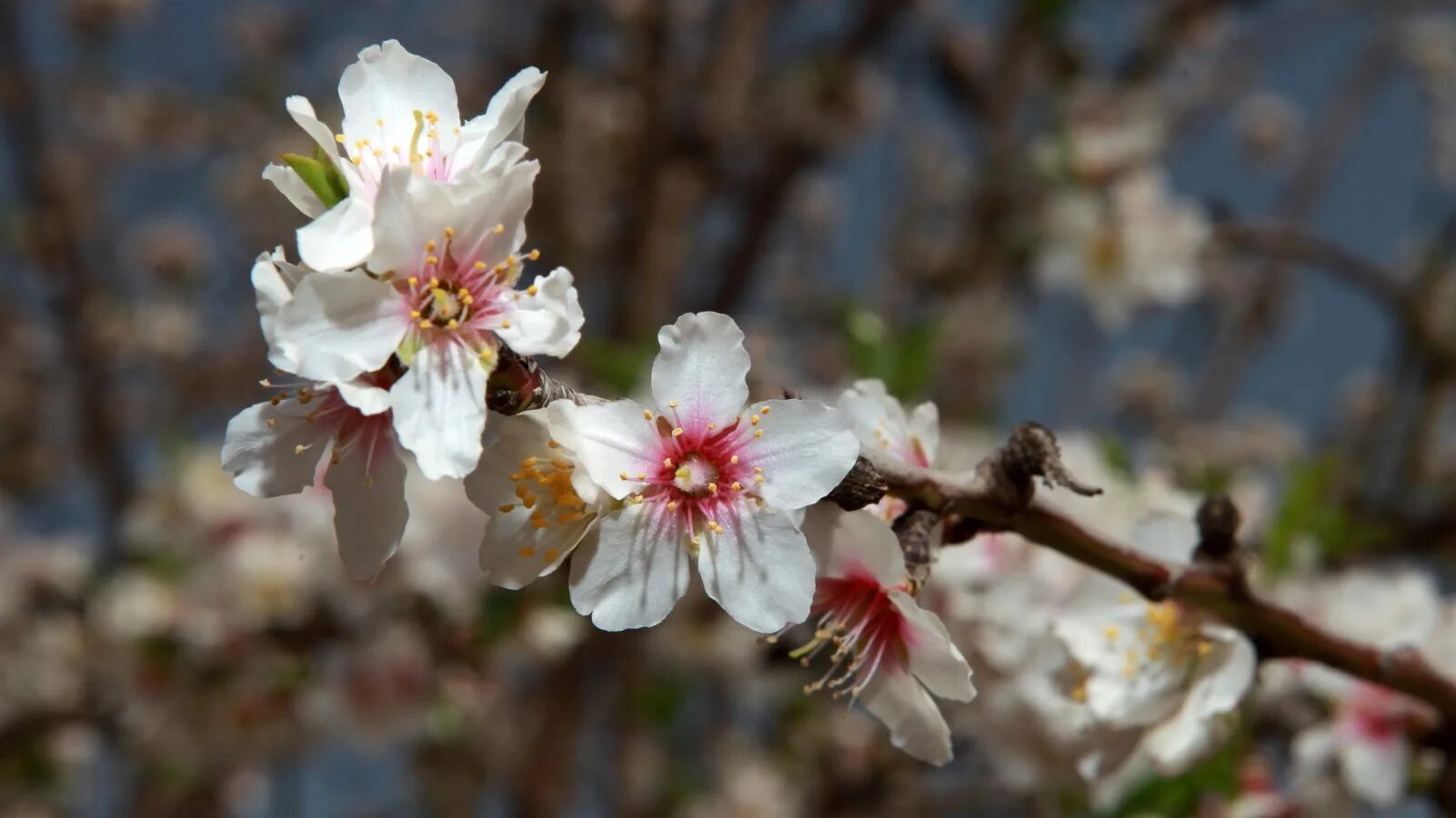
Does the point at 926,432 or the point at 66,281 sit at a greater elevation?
the point at 926,432

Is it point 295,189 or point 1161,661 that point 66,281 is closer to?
point 295,189

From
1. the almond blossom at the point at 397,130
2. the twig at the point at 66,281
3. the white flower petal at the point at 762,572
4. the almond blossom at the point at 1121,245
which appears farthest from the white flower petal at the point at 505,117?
the twig at the point at 66,281

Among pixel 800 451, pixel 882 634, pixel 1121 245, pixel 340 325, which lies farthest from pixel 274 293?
pixel 1121 245

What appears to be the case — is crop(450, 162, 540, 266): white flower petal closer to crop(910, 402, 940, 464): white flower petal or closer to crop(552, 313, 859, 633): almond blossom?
crop(552, 313, 859, 633): almond blossom

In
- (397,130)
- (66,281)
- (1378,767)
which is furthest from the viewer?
(66,281)

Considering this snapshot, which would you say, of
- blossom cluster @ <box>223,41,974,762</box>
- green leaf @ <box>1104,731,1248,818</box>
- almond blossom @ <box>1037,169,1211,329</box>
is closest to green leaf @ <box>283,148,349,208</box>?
blossom cluster @ <box>223,41,974,762</box>

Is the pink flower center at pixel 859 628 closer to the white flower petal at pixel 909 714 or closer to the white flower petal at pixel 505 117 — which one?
the white flower petal at pixel 909 714

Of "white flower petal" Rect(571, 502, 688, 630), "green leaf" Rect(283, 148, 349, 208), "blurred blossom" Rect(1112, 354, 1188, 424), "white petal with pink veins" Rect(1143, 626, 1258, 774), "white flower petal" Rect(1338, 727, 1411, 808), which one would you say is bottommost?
"blurred blossom" Rect(1112, 354, 1188, 424)
